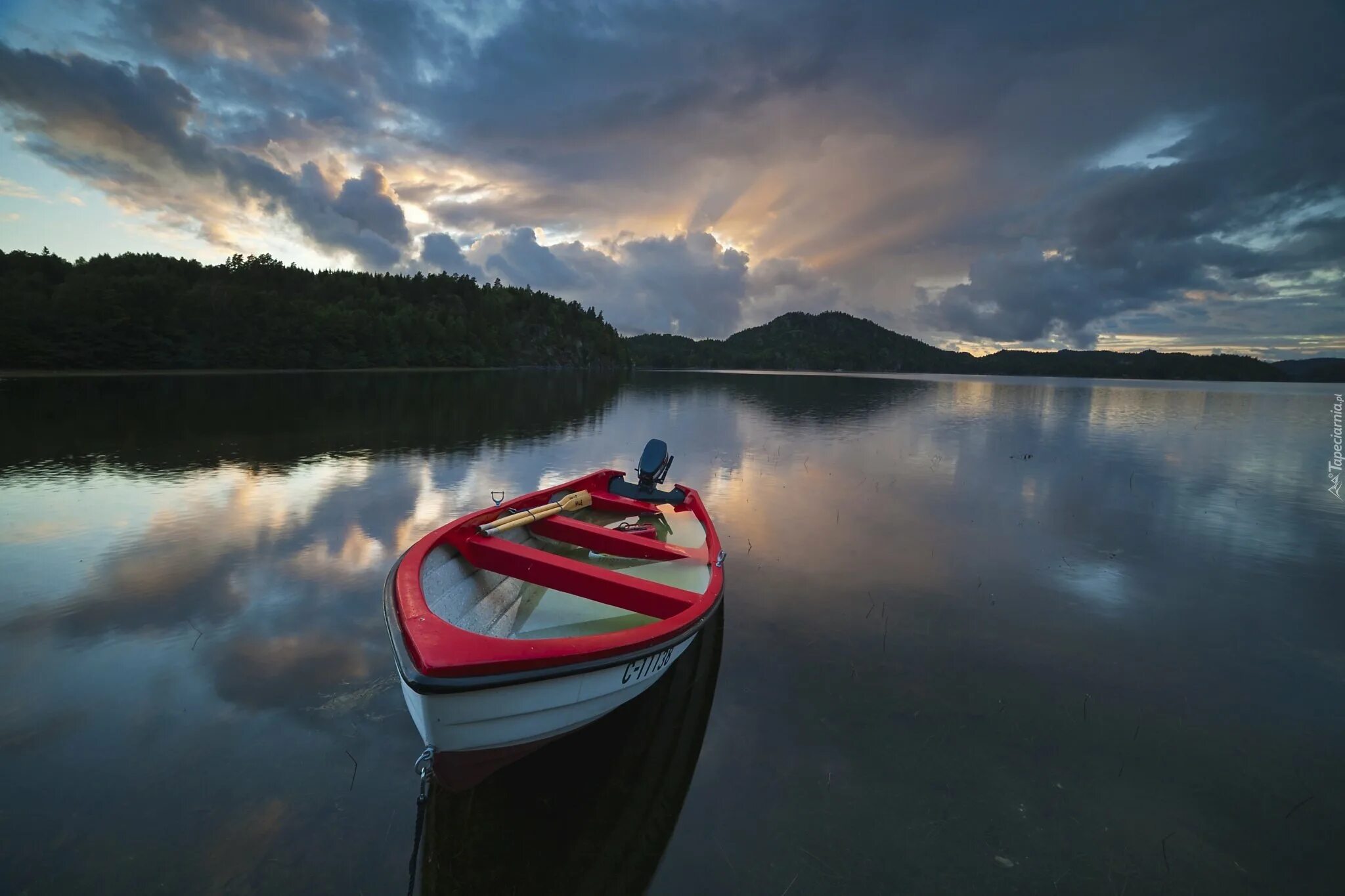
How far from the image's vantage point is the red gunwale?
397 cm

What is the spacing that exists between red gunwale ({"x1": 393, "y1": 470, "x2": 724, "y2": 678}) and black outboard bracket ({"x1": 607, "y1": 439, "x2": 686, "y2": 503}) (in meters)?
2.06

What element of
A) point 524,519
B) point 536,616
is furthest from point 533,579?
point 524,519

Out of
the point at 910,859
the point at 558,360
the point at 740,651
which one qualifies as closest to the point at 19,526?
the point at 740,651

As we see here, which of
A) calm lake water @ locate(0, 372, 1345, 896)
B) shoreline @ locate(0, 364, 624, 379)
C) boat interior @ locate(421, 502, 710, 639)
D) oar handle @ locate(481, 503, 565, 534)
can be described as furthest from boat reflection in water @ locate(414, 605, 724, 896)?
shoreline @ locate(0, 364, 624, 379)

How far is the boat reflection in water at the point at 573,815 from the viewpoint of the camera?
4.07 m

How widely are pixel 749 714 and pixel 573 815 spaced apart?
2.28 meters

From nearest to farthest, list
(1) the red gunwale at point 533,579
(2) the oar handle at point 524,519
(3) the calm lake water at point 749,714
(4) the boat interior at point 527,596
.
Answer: (1) the red gunwale at point 533,579, (3) the calm lake water at point 749,714, (4) the boat interior at point 527,596, (2) the oar handle at point 524,519

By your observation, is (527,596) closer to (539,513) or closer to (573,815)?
(539,513)

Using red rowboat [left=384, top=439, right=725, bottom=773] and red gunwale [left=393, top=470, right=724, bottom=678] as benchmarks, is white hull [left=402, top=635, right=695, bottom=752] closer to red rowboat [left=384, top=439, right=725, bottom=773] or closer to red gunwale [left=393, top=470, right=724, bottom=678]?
red rowboat [left=384, top=439, right=725, bottom=773]

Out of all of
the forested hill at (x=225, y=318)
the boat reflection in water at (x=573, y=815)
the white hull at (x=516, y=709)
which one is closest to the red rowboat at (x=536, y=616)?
the white hull at (x=516, y=709)

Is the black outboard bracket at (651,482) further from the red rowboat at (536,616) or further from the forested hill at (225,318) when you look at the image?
the forested hill at (225,318)

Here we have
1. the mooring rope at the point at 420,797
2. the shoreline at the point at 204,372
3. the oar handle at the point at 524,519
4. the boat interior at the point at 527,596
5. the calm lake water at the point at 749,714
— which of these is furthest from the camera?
the shoreline at the point at 204,372

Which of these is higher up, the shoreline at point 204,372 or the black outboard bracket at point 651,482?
the shoreline at point 204,372

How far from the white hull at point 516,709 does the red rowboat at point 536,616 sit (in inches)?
0.4
